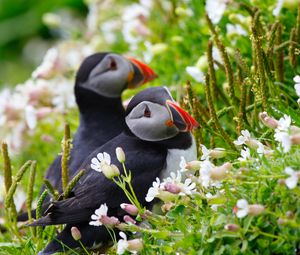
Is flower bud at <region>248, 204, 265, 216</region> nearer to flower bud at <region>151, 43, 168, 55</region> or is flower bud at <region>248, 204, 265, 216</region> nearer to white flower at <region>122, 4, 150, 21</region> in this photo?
flower bud at <region>151, 43, 168, 55</region>

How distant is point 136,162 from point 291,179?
948 millimetres

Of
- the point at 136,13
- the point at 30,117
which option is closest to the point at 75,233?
the point at 30,117

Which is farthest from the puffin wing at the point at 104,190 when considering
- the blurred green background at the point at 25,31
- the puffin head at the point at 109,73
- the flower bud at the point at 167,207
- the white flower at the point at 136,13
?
the blurred green background at the point at 25,31

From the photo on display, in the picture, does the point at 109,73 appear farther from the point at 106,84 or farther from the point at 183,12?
the point at 183,12

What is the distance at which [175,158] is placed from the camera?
3146 millimetres

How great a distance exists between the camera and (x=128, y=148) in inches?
125

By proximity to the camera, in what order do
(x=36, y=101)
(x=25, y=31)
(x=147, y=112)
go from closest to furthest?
(x=147, y=112), (x=36, y=101), (x=25, y=31)

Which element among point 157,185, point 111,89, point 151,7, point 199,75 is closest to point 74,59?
point 151,7

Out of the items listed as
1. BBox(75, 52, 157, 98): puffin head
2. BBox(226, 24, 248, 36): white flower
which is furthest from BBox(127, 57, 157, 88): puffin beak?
BBox(226, 24, 248, 36): white flower

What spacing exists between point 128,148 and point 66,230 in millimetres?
399

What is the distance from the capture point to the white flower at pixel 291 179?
222cm

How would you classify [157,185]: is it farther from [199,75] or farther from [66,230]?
[199,75]

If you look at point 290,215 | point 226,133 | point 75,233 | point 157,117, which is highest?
point 290,215

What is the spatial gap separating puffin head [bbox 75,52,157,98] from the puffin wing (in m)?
1.07
